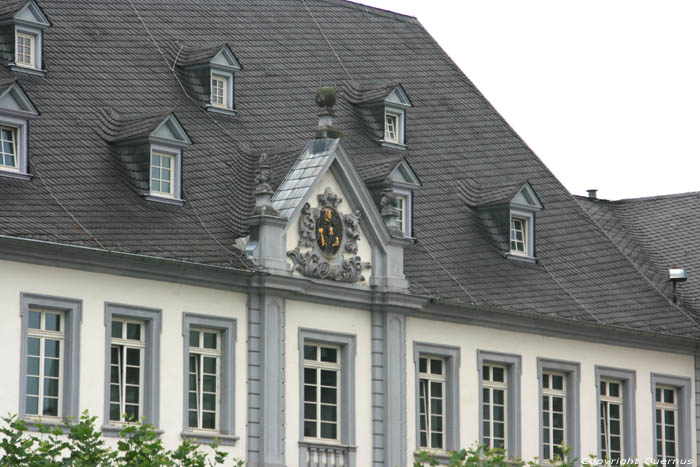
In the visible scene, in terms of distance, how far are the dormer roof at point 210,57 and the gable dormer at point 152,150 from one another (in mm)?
3963

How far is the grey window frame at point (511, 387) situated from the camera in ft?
164

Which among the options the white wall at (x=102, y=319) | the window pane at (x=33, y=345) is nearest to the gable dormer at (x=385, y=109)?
the white wall at (x=102, y=319)

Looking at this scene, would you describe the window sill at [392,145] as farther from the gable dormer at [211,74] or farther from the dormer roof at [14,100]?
the dormer roof at [14,100]

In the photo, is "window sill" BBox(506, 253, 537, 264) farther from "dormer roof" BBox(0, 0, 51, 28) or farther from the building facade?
"dormer roof" BBox(0, 0, 51, 28)

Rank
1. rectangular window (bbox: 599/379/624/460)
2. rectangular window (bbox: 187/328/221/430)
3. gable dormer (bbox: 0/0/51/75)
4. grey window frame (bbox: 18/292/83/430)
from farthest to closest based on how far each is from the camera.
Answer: rectangular window (bbox: 599/379/624/460)
gable dormer (bbox: 0/0/51/75)
rectangular window (bbox: 187/328/221/430)
grey window frame (bbox: 18/292/83/430)

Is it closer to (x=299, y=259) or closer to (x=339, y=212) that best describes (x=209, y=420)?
(x=299, y=259)

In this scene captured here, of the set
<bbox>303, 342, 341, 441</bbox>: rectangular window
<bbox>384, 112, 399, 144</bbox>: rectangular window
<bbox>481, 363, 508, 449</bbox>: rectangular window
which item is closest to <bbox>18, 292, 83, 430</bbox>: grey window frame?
<bbox>303, 342, 341, 441</bbox>: rectangular window

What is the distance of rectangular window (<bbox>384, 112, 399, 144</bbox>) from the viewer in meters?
52.7

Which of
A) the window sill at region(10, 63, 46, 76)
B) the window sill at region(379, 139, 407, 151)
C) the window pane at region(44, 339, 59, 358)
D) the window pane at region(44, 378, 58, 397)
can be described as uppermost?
the window sill at region(379, 139, 407, 151)

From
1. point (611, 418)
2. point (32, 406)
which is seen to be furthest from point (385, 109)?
point (32, 406)

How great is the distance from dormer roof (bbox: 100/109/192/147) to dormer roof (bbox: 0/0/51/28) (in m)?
2.49

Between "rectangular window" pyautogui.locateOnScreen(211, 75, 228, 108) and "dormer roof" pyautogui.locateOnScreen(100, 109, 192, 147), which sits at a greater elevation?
"rectangular window" pyautogui.locateOnScreen(211, 75, 228, 108)

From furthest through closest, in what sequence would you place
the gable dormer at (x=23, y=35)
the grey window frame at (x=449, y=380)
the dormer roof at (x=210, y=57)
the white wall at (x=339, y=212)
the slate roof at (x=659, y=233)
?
the slate roof at (x=659, y=233)
the dormer roof at (x=210, y=57)
the grey window frame at (x=449, y=380)
the white wall at (x=339, y=212)
the gable dormer at (x=23, y=35)

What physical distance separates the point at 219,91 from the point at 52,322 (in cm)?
994
